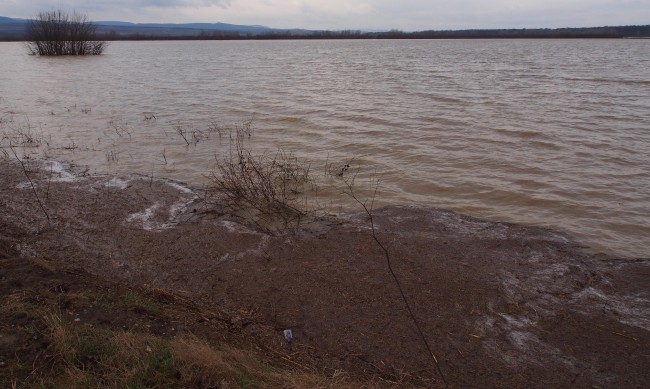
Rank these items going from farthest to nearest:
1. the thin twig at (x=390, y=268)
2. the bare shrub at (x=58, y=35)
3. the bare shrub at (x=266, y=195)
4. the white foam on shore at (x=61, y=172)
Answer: the bare shrub at (x=58, y=35) → the white foam on shore at (x=61, y=172) → the bare shrub at (x=266, y=195) → the thin twig at (x=390, y=268)

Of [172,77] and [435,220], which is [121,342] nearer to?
[435,220]

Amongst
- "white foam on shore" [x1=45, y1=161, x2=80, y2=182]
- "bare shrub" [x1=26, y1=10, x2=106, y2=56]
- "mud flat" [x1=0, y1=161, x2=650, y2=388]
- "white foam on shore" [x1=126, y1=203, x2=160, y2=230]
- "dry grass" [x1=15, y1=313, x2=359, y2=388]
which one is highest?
"bare shrub" [x1=26, y1=10, x2=106, y2=56]

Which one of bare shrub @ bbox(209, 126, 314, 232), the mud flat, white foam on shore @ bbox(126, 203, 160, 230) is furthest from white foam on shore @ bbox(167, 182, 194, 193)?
white foam on shore @ bbox(126, 203, 160, 230)

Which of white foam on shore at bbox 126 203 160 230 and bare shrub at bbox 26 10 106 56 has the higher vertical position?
bare shrub at bbox 26 10 106 56

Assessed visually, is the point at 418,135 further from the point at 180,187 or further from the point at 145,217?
the point at 145,217

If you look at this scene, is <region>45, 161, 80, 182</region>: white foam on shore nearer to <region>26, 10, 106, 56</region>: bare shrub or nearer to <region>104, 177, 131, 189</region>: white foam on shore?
<region>104, 177, 131, 189</region>: white foam on shore

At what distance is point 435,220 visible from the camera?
22.9 feet

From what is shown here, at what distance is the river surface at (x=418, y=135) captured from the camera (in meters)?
8.23

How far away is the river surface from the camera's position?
823 cm

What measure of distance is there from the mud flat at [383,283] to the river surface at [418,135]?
141cm

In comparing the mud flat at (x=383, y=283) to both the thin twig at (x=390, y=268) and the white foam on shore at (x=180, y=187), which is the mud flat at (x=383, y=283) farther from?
the white foam on shore at (x=180, y=187)

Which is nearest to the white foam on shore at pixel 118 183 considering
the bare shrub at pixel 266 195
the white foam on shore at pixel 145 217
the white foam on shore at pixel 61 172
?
the white foam on shore at pixel 61 172

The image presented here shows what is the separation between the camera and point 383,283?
5.05 metres

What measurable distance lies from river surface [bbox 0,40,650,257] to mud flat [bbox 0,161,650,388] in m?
1.41
